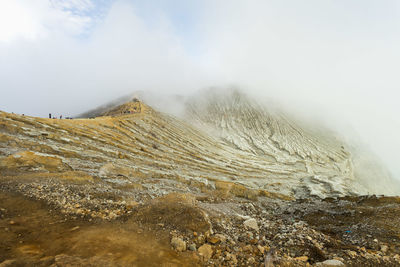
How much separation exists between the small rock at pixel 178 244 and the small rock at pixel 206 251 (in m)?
0.49

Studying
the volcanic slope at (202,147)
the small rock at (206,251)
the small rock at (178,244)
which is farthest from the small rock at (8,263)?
the volcanic slope at (202,147)

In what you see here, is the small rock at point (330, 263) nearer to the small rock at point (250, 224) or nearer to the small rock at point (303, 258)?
the small rock at point (303, 258)

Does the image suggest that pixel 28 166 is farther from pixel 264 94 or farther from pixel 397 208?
pixel 264 94

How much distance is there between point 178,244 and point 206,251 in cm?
83

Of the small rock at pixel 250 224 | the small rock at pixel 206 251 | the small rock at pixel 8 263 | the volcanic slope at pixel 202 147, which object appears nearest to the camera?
the small rock at pixel 8 263

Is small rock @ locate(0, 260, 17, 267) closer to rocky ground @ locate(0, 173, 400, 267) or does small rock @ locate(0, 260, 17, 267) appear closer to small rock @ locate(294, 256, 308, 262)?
rocky ground @ locate(0, 173, 400, 267)

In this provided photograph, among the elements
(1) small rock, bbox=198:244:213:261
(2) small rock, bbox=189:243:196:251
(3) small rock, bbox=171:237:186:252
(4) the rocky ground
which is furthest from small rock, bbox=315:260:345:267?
(3) small rock, bbox=171:237:186:252

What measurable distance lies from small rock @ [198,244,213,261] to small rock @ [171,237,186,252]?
1.60ft

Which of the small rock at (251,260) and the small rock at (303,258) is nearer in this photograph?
the small rock at (251,260)

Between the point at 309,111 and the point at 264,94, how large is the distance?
1492 cm

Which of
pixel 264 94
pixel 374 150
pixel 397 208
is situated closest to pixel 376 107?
pixel 374 150

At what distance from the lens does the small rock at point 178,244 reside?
211 inches

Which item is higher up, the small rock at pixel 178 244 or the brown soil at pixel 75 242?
the small rock at pixel 178 244

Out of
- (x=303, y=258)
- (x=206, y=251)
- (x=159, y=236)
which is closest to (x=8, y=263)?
(x=159, y=236)
